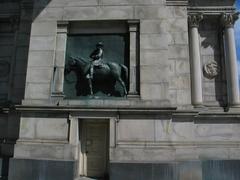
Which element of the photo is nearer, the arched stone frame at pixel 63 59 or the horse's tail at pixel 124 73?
the arched stone frame at pixel 63 59

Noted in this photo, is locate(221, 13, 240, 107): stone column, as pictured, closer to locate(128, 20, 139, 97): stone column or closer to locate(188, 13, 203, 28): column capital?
locate(188, 13, 203, 28): column capital

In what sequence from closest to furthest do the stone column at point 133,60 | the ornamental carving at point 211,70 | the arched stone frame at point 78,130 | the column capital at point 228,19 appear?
the arched stone frame at point 78,130 → the stone column at point 133,60 → the ornamental carving at point 211,70 → the column capital at point 228,19

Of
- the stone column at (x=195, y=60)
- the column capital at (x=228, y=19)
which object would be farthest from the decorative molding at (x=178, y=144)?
the column capital at (x=228, y=19)

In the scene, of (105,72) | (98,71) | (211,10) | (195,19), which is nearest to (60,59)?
(98,71)

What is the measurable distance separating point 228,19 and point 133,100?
7.93 meters

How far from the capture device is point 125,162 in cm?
1198

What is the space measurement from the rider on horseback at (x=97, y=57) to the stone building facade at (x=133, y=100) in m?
0.84

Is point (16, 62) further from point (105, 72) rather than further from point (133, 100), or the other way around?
point (133, 100)

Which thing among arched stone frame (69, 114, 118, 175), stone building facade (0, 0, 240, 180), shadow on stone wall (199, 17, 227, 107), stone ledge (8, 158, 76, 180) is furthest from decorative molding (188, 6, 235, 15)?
stone ledge (8, 158, 76, 180)

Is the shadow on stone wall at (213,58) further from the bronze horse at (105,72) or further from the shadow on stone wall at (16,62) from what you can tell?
the shadow on stone wall at (16,62)

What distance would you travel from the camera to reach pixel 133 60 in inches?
536

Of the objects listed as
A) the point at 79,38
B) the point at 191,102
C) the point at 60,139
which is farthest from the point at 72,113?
the point at 191,102

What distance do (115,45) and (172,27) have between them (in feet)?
11.4

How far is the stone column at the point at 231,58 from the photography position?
1512cm
